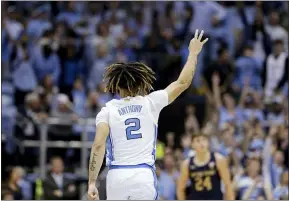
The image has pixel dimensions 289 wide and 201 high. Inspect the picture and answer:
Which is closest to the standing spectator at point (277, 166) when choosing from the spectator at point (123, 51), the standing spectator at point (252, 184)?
the standing spectator at point (252, 184)

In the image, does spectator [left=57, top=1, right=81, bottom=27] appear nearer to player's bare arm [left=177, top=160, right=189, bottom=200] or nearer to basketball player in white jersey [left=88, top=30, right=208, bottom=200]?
player's bare arm [left=177, top=160, right=189, bottom=200]

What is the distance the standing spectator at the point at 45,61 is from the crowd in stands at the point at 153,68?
2 cm

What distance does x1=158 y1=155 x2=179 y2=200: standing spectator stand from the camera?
572 inches

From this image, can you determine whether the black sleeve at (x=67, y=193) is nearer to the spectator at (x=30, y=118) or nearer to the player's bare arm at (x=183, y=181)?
the spectator at (x=30, y=118)

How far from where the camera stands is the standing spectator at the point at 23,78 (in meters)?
18.2

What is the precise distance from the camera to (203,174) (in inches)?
423

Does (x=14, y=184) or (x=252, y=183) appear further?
(x=14, y=184)

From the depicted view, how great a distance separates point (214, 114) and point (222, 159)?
696 centimetres

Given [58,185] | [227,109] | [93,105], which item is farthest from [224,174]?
[93,105]

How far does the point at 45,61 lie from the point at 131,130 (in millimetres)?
12045

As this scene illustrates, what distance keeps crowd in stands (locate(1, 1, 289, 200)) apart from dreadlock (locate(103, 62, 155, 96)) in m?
7.57

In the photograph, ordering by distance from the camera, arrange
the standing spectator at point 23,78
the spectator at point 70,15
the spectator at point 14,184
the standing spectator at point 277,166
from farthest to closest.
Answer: the spectator at point 70,15
the standing spectator at point 23,78
the standing spectator at point 277,166
the spectator at point 14,184

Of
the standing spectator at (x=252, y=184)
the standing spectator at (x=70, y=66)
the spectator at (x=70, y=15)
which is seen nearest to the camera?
the standing spectator at (x=252, y=184)

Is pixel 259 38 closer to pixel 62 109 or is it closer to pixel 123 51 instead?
pixel 123 51
